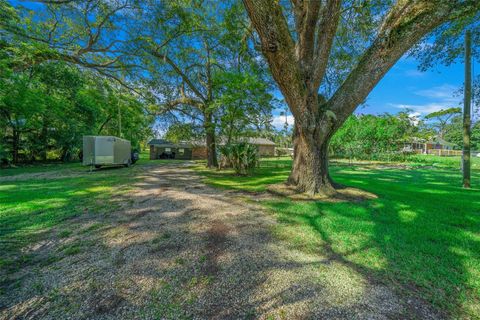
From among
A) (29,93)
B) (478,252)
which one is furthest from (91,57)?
(478,252)

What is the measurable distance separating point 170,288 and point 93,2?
9.40m

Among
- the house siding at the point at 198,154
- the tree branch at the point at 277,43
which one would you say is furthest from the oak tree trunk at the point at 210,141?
the house siding at the point at 198,154

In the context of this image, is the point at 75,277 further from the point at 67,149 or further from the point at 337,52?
the point at 67,149

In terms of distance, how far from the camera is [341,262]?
7.63 feet

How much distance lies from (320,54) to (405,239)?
4.32m

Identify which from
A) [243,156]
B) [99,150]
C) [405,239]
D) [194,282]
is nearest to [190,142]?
[99,150]

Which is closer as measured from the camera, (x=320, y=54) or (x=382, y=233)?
(x=382, y=233)

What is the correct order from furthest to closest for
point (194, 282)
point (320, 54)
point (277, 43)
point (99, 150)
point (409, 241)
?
point (99, 150) → point (320, 54) → point (277, 43) → point (409, 241) → point (194, 282)

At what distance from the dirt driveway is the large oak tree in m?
3.11

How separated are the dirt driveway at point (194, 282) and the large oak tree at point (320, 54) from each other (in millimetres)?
3108

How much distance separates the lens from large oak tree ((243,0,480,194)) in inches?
153

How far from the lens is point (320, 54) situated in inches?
192

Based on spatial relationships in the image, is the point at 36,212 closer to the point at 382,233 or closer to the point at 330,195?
the point at 382,233

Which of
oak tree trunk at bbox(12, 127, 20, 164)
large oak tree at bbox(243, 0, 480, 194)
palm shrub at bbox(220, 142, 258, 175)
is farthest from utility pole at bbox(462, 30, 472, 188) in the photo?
oak tree trunk at bbox(12, 127, 20, 164)
